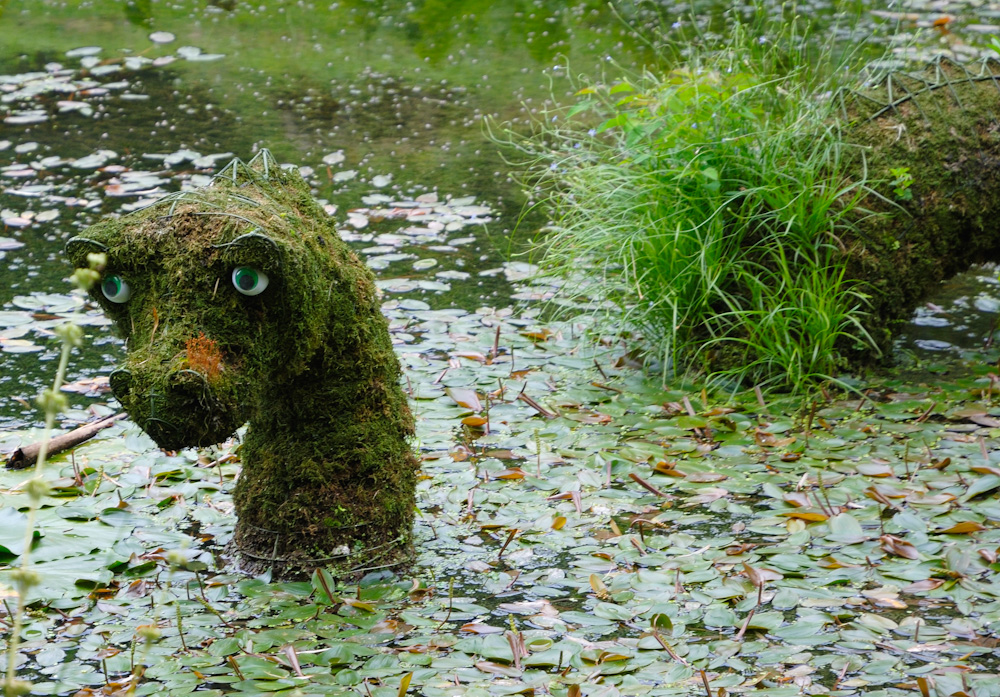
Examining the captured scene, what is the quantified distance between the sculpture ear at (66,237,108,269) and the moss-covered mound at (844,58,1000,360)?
2613 millimetres

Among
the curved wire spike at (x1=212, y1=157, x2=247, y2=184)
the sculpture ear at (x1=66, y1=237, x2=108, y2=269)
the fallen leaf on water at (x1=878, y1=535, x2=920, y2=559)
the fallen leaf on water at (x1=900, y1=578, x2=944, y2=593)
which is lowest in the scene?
the fallen leaf on water at (x1=900, y1=578, x2=944, y2=593)

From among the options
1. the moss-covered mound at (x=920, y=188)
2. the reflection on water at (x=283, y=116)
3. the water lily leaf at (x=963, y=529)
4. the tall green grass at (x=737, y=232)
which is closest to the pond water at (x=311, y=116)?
the reflection on water at (x=283, y=116)

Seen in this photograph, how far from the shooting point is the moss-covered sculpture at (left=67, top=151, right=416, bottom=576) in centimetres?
211

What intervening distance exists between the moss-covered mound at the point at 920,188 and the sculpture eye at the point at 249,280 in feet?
7.75

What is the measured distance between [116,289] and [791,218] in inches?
92.8

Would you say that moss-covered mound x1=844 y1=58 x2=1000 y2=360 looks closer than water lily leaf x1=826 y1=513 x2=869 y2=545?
No

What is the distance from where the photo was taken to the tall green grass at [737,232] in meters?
3.72

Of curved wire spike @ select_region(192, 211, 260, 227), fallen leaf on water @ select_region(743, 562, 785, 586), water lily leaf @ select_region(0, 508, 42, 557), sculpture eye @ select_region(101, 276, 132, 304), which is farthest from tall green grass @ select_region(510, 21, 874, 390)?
water lily leaf @ select_region(0, 508, 42, 557)

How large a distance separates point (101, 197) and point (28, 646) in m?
3.48

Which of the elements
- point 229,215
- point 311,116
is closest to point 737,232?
point 229,215

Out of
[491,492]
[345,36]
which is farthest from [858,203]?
[345,36]

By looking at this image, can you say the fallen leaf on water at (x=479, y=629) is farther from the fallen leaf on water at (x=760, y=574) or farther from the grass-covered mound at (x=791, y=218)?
the grass-covered mound at (x=791, y=218)

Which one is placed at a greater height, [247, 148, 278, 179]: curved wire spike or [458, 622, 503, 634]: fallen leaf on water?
[247, 148, 278, 179]: curved wire spike

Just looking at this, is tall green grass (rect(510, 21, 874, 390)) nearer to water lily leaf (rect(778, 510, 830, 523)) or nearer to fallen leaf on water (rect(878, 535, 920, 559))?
water lily leaf (rect(778, 510, 830, 523))
